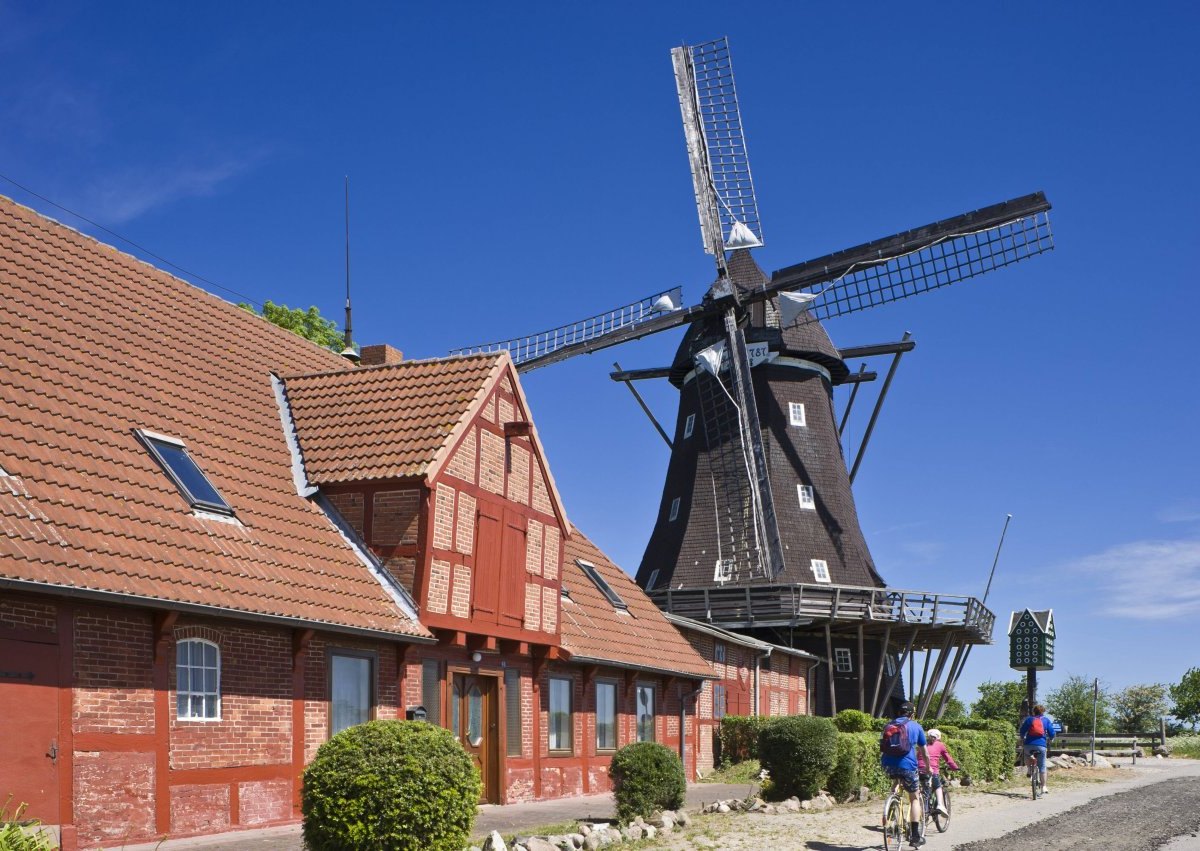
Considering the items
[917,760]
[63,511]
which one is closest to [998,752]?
[917,760]

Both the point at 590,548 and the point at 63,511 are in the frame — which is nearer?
the point at 63,511

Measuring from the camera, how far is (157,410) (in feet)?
57.9

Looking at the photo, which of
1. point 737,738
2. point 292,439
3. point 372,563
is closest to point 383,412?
point 292,439

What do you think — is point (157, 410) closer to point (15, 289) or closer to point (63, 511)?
point (15, 289)

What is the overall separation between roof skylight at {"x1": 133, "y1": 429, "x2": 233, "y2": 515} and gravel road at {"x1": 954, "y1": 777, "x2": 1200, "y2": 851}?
9.83 metres

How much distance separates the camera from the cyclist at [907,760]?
16.0m

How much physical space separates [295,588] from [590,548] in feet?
45.5

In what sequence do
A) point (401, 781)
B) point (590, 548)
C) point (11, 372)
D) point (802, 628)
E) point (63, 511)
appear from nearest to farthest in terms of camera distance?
point (401, 781), point (63, 511), point (11, 372), point (590, 548), point (802, 628)

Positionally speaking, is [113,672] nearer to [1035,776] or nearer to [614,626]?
[614,626]

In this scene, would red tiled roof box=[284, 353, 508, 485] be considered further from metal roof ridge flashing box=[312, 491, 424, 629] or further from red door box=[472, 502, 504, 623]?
red door box=[472, 502, 504, 623]

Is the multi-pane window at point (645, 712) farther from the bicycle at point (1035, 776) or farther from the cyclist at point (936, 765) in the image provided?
the cyclist at point (936, 765)

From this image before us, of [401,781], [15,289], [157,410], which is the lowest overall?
[401,781]

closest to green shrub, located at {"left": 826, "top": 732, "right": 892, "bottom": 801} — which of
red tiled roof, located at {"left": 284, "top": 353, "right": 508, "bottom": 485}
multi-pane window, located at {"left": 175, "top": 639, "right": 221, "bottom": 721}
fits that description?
red tiled roof, located at {"left": 284, "top": 353, "right": 508, "bottom": 485}

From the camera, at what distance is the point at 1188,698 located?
7588cm
